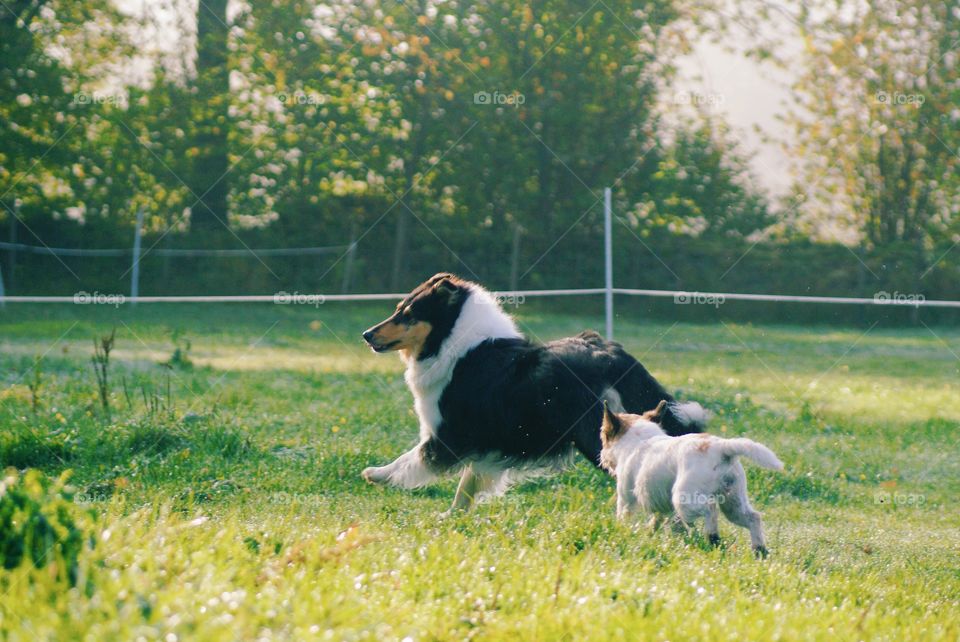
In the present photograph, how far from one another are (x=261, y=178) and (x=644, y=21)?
9254mm

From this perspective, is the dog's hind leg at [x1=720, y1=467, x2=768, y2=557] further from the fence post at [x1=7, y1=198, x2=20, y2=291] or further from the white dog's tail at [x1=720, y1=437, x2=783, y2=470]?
the fence post at [x1=7, y1=198, x2=20, y2=291]

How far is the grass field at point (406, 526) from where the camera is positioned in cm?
312

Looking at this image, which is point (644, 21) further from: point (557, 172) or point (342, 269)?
point (342, 269)

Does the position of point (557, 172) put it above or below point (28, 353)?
above

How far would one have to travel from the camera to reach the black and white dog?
219 inches

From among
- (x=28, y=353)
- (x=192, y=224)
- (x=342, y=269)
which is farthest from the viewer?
(x=192, y=224)

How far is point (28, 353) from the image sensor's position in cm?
1208

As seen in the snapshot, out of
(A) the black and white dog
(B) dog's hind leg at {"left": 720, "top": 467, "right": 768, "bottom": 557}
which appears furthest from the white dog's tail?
(A) the black and white dog

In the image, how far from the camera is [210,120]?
883 inches

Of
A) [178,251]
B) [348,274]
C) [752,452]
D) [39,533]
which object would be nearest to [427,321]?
[752,452]

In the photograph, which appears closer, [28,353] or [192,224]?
[28,353]

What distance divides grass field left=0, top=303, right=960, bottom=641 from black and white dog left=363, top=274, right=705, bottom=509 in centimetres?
27

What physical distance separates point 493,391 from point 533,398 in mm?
252

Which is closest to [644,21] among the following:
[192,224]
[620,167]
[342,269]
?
[620,167]
